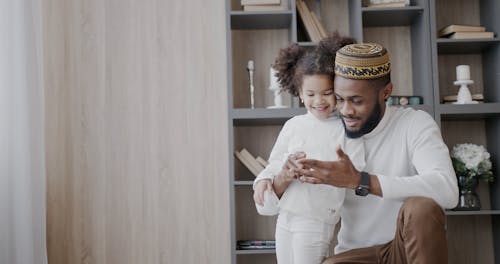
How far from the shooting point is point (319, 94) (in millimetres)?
2135

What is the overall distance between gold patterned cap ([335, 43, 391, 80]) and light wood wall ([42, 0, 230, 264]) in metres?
1.47

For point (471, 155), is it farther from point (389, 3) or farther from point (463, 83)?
point (389, 3)

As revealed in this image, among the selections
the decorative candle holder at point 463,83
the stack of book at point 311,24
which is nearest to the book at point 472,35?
the decorative candle holder at point 463,83

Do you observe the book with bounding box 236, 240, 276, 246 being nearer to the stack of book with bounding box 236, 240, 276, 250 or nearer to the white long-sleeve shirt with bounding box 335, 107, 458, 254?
the stack of book with bounding box 236, 240, 276, 250

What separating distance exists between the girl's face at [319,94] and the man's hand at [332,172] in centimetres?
28

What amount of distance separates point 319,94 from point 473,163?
4.46 feet

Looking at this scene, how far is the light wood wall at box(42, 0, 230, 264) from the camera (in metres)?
3.41

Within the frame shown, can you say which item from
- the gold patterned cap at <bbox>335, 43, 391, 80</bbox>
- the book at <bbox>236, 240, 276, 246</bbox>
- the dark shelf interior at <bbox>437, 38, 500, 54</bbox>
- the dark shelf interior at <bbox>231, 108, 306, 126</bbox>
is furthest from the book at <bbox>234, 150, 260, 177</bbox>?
the gold patterned cap at <bbox>335, 43, 391, 80</bbox>

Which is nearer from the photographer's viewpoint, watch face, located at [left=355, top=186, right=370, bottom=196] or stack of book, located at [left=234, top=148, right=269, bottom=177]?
watch face, located at [left=355, top=186, right=370, bottom=196]

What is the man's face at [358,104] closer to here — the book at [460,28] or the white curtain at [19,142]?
the book at [460,28]

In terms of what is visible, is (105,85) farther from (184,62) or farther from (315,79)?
(315,79)

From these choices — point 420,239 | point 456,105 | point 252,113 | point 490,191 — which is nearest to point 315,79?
point 420,239

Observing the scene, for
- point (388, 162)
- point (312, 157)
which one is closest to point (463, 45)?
point (388, 162)

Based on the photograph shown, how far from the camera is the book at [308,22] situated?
3.22 meters
